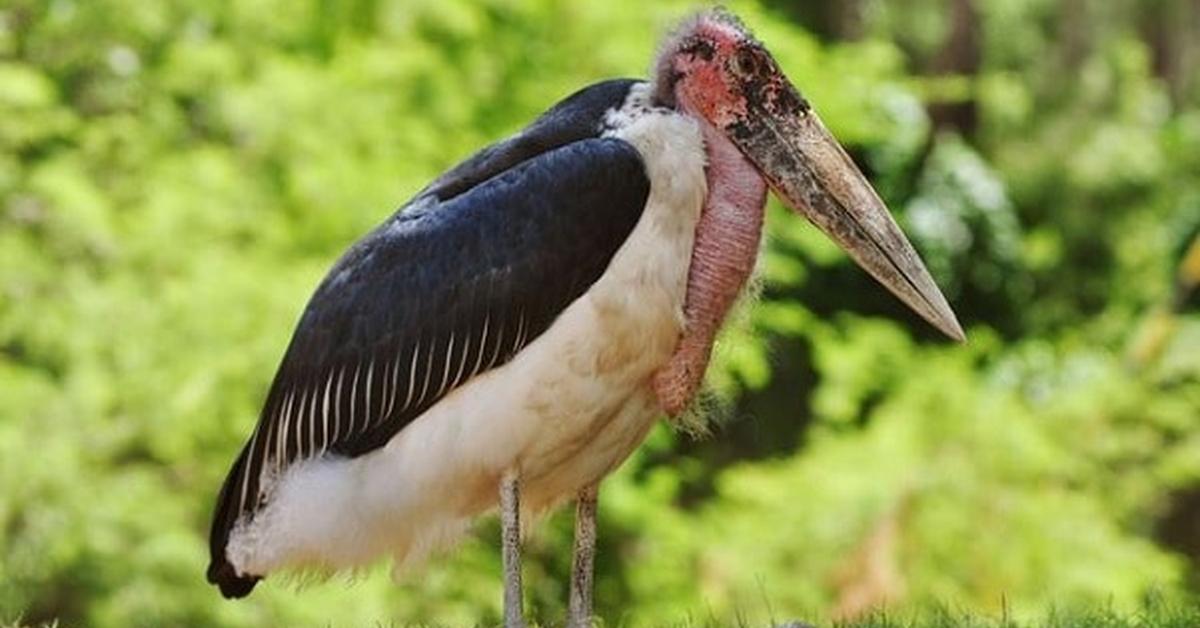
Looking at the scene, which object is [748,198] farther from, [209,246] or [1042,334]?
[1042,334]

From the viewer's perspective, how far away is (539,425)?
16.8ft

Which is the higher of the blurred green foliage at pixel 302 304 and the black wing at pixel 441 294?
the blurred green foliage at pixel 302 304

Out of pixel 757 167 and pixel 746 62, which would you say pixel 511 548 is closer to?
pixel 757 167

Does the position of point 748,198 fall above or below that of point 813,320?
below

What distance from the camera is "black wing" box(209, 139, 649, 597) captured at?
502 centimetres

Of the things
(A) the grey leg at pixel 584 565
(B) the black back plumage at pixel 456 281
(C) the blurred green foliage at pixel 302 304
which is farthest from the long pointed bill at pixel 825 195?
(C) the blurred green foliage at pixel 302 304

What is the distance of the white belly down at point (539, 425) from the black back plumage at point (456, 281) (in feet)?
0.14

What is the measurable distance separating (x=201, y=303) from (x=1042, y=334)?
7291mm

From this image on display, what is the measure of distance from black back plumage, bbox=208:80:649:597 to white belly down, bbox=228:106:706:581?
1.7 inches

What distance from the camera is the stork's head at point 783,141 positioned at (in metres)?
5.25

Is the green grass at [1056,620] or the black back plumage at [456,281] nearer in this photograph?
the black back plumage at [456,281]

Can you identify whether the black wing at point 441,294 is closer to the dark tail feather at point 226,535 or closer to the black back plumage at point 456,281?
the black back plumage at point 456,281

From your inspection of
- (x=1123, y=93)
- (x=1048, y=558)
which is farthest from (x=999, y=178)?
(x=1048, y=558)

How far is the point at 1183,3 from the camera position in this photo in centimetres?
2053
